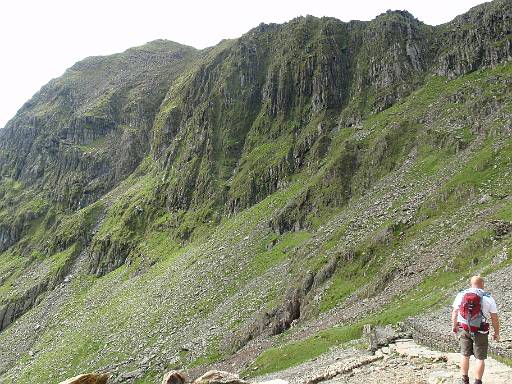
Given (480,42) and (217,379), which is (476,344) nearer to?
(217,379)

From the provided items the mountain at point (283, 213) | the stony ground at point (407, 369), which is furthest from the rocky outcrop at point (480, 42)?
the stony ground at point (407, 369)

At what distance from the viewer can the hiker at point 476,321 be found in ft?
50.4

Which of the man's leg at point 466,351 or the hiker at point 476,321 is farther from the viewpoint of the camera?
the man's leg at point 466,351

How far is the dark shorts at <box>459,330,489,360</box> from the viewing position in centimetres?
1552

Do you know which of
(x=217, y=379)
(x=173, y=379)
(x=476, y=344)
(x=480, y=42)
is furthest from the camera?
(x=480, y=42)

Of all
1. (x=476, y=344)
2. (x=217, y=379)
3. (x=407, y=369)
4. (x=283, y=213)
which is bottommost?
(x=283, y=213)

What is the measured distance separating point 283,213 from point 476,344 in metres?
80.7

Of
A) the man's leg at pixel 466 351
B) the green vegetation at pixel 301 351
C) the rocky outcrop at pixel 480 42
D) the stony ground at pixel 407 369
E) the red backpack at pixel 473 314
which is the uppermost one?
the rocky outcrop at pixel 480 42

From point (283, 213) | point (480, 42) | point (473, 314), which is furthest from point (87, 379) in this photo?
point (480, 42)

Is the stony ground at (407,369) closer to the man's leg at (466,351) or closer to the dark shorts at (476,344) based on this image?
the man's leg at (466,351)

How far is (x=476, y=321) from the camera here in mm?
15406

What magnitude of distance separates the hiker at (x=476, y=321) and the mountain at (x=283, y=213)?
9030mm

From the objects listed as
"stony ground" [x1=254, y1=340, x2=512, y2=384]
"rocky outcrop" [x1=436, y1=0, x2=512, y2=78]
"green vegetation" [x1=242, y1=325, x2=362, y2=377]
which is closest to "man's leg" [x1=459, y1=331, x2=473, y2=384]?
"stony ground" [x1=254, y1=340, x2=512, y2=384]

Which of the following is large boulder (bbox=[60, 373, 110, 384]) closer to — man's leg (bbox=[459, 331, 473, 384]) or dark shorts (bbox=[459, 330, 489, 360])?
man's leg (bbox=[459, 331, 473, 384])
